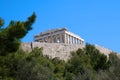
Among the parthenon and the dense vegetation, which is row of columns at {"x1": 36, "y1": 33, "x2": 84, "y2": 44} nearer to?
the parthenon

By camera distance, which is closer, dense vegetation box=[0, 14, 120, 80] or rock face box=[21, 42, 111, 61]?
dense vegetation box=[0, 14, 120, 80]

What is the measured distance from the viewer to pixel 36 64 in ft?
63.7

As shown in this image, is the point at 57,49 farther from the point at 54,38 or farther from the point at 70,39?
the point at 70,39

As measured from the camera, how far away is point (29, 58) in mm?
17984

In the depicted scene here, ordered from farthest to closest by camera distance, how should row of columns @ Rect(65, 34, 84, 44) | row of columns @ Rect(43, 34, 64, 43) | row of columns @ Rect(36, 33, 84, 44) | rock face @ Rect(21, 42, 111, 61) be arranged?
row of columns @ Rect(65, 34, 84, 44)
row of columns @ Rect(43, 34, 64, 43)
row of columns @ Rect(36, 33, 84, 44)
rock face @ Rect(21, 42, 111, 61)

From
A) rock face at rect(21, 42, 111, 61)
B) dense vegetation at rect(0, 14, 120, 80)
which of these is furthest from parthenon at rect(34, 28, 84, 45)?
dense vegetation at rect(0, 14, 120, 80)

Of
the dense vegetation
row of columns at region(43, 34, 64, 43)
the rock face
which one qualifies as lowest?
the dense vegetation

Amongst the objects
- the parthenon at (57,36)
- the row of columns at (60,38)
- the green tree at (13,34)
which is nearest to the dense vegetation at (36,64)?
the green tree at (13,34)

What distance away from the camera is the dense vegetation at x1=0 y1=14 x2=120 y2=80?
14.1m

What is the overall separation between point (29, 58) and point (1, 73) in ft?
9.14

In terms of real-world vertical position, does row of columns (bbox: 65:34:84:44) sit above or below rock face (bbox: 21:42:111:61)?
above

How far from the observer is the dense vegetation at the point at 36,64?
556 inches

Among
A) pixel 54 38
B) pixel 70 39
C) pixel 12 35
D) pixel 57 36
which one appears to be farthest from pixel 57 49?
pixel 70 39

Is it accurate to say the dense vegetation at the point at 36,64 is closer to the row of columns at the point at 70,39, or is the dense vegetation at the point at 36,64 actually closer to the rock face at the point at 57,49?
the rock face at the point at 57,49
